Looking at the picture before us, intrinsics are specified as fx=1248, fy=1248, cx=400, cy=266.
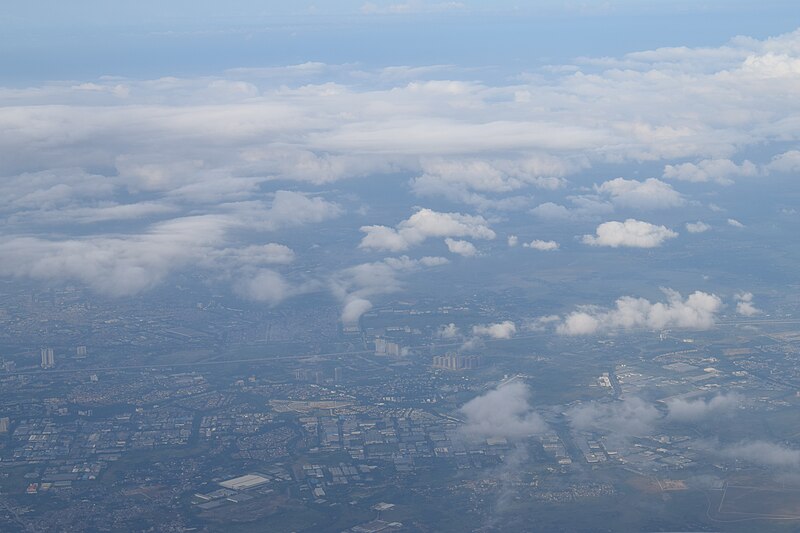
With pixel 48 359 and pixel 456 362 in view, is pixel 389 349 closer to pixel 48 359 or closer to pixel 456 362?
pixel 456 362

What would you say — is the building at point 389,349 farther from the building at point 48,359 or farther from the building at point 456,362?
the building at point 48,359

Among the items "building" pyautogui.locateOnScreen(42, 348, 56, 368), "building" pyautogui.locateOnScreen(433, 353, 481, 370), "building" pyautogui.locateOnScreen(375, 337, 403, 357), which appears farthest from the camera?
"building" pyautogui.locateOnScreen(375, 337, 403, 357)

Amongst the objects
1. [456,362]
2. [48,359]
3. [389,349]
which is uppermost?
[48,359]

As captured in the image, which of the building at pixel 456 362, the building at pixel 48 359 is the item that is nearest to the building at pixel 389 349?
the building at pixel 456 362

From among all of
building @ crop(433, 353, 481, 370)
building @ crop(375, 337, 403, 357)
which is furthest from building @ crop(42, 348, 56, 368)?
building @ crop(433, 353, 481, 370)

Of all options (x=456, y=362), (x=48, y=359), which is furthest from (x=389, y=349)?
(x=48, y=359)

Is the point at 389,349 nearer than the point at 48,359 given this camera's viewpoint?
No

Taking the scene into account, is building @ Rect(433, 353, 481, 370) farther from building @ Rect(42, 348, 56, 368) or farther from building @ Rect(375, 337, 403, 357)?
building @ Rect(42, 348, 56, 368)
